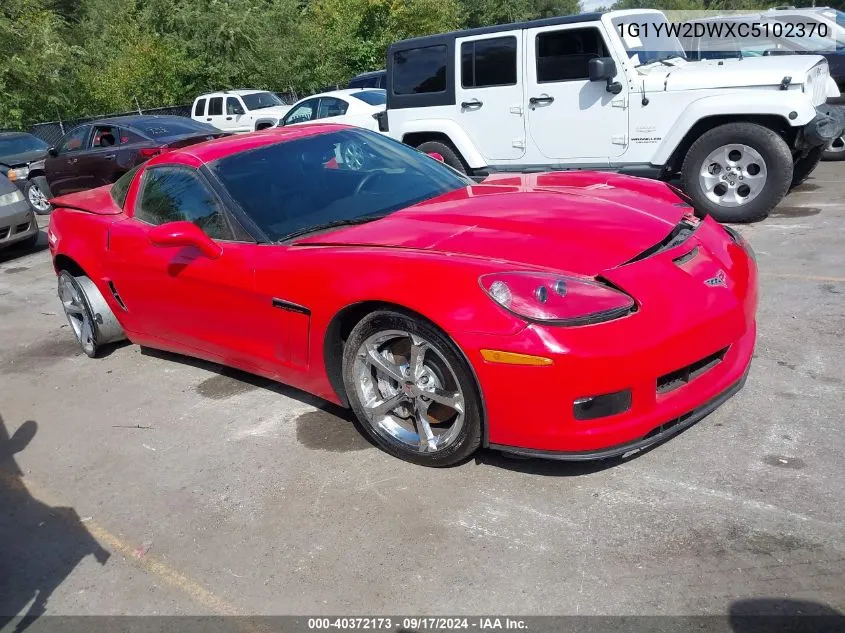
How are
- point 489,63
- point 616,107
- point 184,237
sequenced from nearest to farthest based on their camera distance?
1. point 184,237
2. point 616,107
3. point 489,63

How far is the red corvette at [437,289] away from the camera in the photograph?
2906 mm

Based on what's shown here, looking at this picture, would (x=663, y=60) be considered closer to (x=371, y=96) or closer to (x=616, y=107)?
(x=616, y=107)

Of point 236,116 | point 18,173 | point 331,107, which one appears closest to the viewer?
point 18,173

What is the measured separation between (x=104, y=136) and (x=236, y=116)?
7.78m

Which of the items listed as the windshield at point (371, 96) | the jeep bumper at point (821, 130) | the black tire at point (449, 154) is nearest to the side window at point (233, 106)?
the windshield at point (371, 96)

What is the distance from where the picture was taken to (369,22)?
31016 mm

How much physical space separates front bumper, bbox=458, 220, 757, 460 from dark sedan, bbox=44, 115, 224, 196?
9.07 m

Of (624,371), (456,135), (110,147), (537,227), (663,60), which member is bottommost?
(110,147)

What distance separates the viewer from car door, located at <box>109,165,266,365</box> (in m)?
3.96

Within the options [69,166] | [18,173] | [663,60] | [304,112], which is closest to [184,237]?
[663,60]

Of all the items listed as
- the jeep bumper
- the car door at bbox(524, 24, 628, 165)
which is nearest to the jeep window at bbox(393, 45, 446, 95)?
the car door at bbox(524, 24, 628, 165)

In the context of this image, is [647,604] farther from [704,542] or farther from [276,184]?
[276,184]

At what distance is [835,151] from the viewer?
392 inches

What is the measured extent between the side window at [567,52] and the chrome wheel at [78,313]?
198 inches
